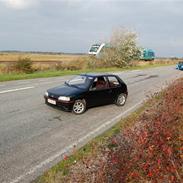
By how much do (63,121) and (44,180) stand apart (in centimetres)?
393

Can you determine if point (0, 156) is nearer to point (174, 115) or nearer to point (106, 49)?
point (174, 115)

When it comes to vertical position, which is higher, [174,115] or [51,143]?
[174,115]

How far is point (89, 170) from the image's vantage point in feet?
15.5

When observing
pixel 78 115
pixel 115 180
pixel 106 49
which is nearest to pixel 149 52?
pixel 106 49

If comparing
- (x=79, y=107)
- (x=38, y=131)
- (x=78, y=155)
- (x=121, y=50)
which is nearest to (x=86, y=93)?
(x=79, y=107)

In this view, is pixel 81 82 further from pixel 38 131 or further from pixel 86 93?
pixel 38 131

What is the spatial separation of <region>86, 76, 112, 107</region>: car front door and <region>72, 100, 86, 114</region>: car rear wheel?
0.30m

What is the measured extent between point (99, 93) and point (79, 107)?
115cm

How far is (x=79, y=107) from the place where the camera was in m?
9.42

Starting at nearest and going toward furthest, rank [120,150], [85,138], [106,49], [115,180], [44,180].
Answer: [115,180] → [44,180] → [120,150] → [85,138] → [106,49]

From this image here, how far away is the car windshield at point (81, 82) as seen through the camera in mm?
9821

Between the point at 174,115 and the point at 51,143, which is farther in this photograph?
the point at 174,115

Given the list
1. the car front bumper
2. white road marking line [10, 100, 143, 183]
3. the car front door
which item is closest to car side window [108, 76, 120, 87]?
the car front door

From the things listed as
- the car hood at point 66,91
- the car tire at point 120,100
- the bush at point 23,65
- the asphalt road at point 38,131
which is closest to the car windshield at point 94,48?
the bush at point 23,65
